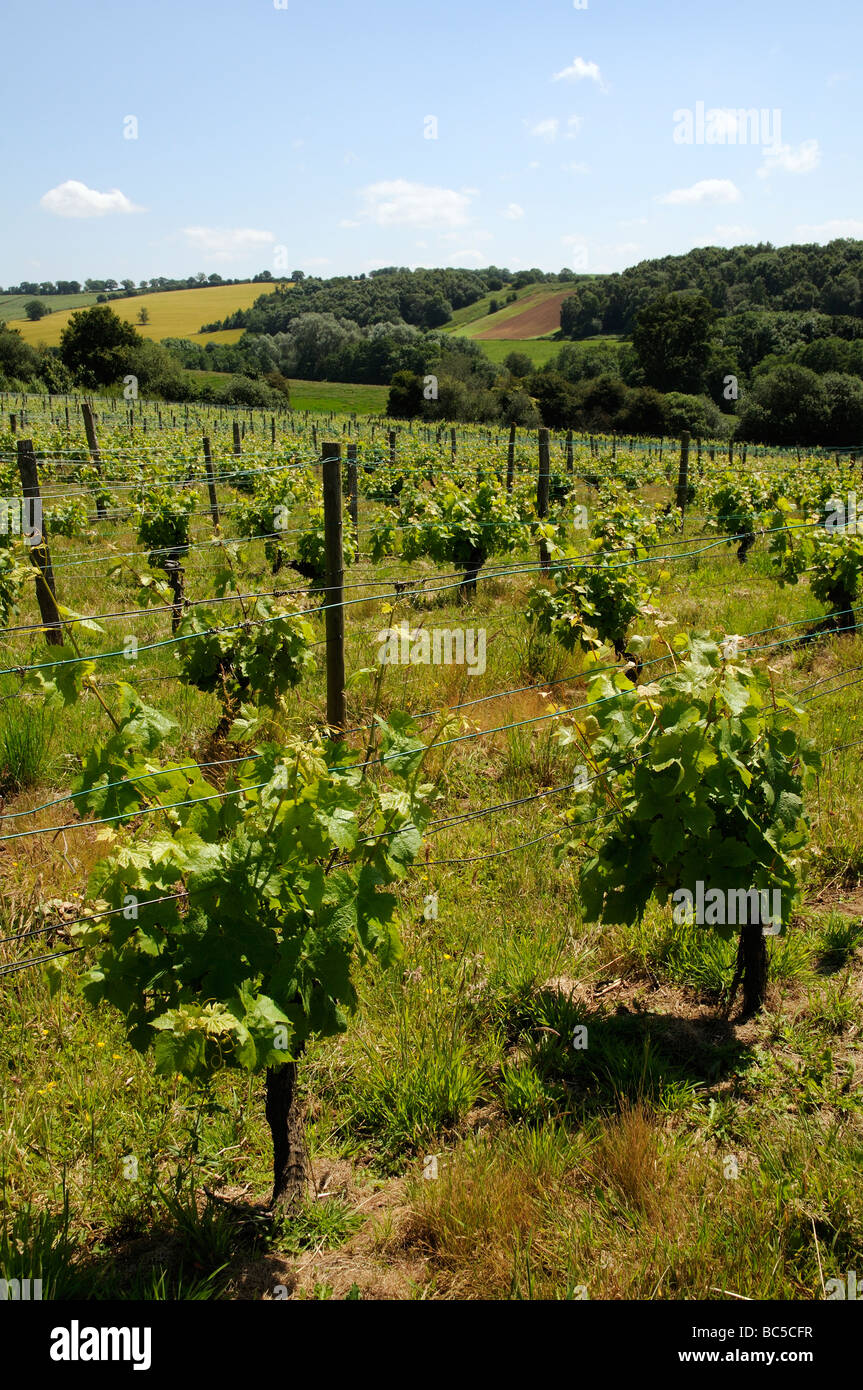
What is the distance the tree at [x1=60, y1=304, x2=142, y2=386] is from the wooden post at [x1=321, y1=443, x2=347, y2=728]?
2417 inches

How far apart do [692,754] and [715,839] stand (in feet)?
1.47

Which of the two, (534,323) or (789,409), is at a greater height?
(534,323)

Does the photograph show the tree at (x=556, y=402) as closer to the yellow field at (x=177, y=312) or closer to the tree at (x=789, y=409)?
the tree at (x=789, y=409)

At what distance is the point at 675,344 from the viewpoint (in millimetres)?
58062

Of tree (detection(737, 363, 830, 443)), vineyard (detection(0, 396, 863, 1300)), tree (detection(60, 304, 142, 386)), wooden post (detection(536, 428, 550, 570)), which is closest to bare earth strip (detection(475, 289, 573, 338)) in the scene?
tree (detection(60, 304, 142, 386))

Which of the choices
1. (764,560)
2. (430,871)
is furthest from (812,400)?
(430,871)

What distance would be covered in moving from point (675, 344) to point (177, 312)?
66.8 metres

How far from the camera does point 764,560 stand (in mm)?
11664

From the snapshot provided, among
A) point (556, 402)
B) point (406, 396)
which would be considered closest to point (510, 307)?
point (556, 402)

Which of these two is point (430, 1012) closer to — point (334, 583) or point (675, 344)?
point (334, 583)

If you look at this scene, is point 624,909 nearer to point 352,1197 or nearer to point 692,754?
point 692,754

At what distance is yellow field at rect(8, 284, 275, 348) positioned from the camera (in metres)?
86.6

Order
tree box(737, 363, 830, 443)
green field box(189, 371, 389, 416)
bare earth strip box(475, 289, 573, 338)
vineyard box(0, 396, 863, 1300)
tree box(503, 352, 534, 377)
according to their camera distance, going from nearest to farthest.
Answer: vineyard box(0, 396, 863, 1300) → tree box(737, 363, 830, 443) → green field box(189, 371, 389, 416) → tree box(503, 352, 534, 377) → bare earth strip box(475, 289, 573, 338)

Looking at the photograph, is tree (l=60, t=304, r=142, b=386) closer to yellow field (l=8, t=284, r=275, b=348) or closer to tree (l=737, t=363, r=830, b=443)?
yellow field (l=8, t=284, r=275, b=348)
